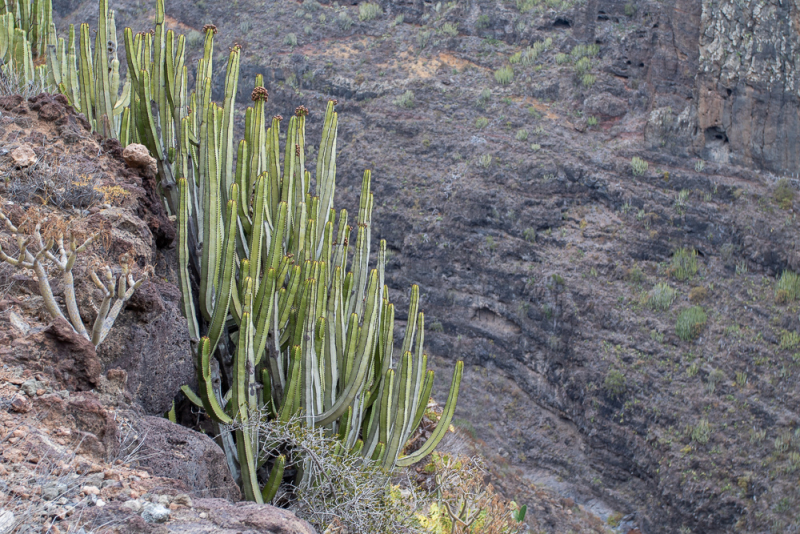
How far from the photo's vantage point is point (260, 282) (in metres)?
5.05

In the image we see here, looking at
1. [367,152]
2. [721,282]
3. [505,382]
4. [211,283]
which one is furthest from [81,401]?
[367,152]

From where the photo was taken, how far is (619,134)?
20.1 m

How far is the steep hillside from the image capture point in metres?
13.8

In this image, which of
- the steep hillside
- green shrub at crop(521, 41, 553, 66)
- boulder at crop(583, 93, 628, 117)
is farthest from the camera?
green shrub at crop(521, 41, 553, 66)

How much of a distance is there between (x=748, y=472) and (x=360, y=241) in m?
10.7

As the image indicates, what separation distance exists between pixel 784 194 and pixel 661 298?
4.57m

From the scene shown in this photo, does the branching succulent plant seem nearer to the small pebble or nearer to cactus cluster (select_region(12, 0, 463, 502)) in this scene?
cactus cluster (select_region(12, 0, 463, 502))

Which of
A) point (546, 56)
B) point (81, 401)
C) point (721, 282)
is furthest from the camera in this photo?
point (546, 56)

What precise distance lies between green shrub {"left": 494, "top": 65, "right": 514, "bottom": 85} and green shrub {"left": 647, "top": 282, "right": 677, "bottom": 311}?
32.6ft

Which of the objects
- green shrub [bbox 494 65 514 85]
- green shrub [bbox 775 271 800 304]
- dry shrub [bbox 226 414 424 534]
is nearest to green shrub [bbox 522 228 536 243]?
green shrub [bbox 775 271 800 304]

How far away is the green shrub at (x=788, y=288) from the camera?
15406 mm

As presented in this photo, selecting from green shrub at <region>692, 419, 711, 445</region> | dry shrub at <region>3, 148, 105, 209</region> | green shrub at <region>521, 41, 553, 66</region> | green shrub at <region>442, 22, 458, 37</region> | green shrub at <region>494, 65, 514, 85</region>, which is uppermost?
green shrub at <region>442, 22, 458, 37</region>

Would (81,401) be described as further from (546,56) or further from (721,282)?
(546,56)

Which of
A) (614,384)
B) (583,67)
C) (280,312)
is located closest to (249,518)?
(280,312)
